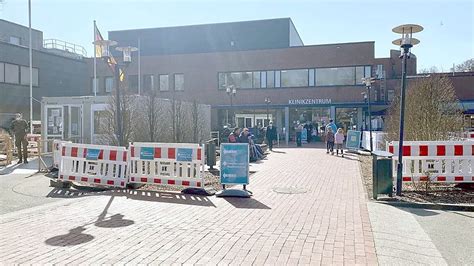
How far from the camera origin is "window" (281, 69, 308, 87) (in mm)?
36969

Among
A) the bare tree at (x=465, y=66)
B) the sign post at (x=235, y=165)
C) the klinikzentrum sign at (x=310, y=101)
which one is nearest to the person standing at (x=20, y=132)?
the sign post at (x=235, y=165)

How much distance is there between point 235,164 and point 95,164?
3.64 meters

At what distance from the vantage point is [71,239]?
5617mm

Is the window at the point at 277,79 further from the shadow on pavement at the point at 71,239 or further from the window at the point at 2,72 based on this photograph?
the shadow on pavement at the point at 71,239

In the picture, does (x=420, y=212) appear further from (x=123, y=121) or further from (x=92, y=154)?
(x=123, y=121)

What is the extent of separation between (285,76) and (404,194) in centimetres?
2913

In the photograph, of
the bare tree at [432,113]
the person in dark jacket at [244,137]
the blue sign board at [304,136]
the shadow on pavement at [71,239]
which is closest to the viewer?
the shadow on pavement at [71,239]

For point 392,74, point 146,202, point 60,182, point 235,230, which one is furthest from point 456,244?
point 392,74

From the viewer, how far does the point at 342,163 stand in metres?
15.7

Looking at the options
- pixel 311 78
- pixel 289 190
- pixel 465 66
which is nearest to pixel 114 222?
pixel 289 190

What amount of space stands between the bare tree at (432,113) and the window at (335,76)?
819 inches

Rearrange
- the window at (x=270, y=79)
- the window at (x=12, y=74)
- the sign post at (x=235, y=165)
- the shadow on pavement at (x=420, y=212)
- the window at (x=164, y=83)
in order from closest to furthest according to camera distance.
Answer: the shadow on pavement at (x=420, y=212) → the sign post at (x=235, y=165) → the window at (x=12, y=74) → the window at (x=270, y=79) → the window at (x=164, y=83)

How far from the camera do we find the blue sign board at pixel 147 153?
9.67 m

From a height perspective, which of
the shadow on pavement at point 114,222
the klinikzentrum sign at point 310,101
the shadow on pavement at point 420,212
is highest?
the klinikzentrum sign at point 310,101
